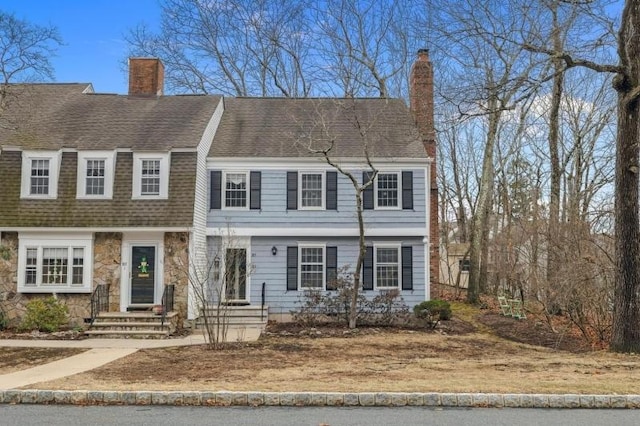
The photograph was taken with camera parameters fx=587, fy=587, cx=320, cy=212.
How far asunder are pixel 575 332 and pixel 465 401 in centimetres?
1034

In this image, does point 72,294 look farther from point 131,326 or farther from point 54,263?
point 131,326

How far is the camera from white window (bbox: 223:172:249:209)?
62.3ft

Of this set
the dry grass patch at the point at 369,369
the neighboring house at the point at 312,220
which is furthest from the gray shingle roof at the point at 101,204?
the dry grass patch at the point at 369,369

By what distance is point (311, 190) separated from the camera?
19.1 m

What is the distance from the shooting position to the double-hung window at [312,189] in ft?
62.5

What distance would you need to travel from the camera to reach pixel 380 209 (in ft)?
61.9

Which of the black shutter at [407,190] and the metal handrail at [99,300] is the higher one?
the black shutter at [407,190]

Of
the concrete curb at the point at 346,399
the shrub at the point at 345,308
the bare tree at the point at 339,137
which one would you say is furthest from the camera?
the shrub at the point at 345,308

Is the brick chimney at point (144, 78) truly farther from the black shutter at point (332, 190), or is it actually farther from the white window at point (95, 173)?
the black shutter at point (332, 190)

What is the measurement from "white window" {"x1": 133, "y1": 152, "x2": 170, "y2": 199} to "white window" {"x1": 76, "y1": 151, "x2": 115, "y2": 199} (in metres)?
0.75

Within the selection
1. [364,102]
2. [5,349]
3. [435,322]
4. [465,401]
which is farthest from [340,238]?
[465,401]

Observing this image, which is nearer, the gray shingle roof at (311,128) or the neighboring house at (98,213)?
the neighboring house at (98,213)

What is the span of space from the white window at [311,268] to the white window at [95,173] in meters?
6.26

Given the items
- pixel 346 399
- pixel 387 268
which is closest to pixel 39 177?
pixel 387 268
